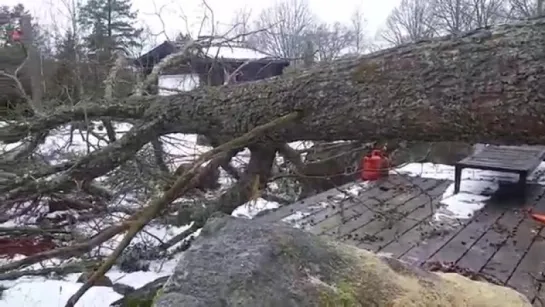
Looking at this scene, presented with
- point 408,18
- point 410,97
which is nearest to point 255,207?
point 410,97

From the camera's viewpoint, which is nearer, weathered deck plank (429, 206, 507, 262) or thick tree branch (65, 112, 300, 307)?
thick tree branch (65, 112, 300, 307)

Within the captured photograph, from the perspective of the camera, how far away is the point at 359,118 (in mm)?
1568

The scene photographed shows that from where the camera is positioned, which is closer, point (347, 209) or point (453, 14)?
point (347, 209)

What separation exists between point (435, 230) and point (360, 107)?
9.74ft

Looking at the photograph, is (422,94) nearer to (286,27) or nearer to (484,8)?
(286,27)

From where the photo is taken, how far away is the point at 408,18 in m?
15.3

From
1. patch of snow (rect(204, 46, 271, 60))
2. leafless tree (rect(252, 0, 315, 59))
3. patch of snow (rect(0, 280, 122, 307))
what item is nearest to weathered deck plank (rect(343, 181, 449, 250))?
patch of snow (rect(204, 46, 271, 60))

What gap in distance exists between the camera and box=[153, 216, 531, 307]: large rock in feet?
4.40

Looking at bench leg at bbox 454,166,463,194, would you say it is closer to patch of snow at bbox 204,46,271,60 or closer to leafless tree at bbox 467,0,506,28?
patch of snow at bbox 204,46,271,60

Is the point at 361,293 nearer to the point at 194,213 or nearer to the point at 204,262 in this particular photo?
the point at 204,262

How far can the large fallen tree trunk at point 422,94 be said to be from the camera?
1303mm

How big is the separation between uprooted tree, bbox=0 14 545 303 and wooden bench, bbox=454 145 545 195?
374 centimetres

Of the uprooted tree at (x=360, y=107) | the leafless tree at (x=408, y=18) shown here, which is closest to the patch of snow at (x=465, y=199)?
the uprooted tree at (x=360, y=107)

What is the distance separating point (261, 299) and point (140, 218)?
511 millimetres
